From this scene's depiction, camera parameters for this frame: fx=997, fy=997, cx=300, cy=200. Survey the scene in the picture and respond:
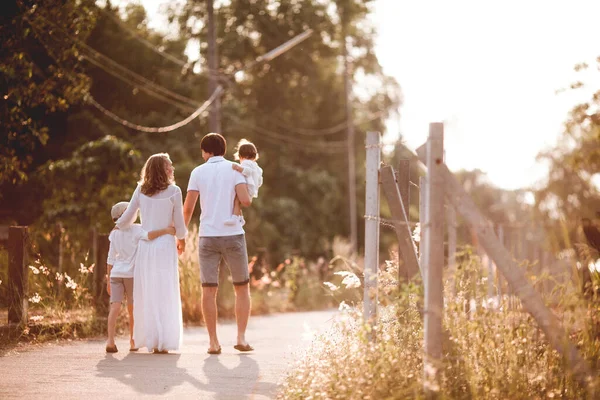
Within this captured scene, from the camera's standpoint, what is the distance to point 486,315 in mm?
6461

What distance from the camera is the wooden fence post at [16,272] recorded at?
1034cm

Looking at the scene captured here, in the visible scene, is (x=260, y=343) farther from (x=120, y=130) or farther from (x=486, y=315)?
(x=120, y=130)

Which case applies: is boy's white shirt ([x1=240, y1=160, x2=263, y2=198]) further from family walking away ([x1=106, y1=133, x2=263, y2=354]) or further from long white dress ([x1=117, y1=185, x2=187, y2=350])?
long white dress ([x1=117, y1=185, x2=187, y2=350])

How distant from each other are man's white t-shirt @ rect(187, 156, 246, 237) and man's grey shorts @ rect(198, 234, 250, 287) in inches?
2.3

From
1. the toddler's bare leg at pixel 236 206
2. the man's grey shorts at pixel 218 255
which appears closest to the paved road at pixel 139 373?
the man's grey shorts at pixel 218 255

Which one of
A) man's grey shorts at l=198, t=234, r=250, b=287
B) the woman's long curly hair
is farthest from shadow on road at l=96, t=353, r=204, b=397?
the woman's long curly hair

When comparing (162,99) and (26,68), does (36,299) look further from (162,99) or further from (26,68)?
(162,99)

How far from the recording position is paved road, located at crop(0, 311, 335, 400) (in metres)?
6.90

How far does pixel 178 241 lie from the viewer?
9.70 meters

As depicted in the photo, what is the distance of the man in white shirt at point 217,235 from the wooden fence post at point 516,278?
149 inches

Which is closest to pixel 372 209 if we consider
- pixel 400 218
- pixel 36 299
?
pixel 400 218

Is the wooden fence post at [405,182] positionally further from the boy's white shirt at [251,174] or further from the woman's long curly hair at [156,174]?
the woman's long curly hair at [156,174]

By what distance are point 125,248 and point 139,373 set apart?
83.9 inches

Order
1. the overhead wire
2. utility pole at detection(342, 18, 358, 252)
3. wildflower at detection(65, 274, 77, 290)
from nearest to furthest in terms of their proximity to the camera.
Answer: wildflower at detection(65, 274, 77, 290), the overhead wire, utility pole at detection(342, 18, 358, 252)
